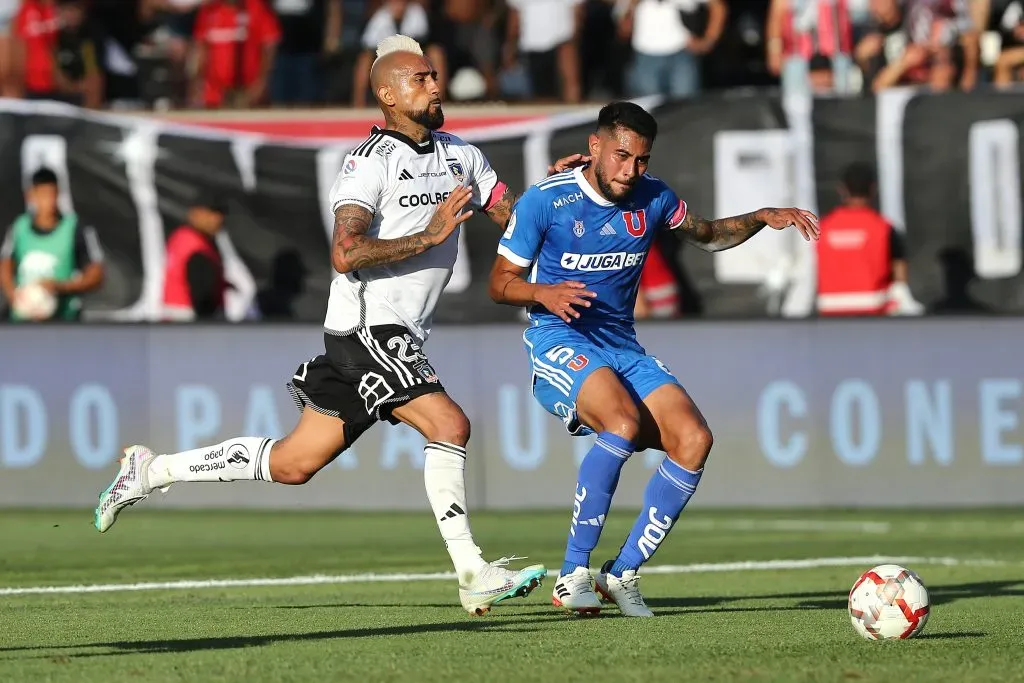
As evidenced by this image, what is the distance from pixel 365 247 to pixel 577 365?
1.21 meters

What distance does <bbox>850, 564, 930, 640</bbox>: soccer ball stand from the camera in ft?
23.7

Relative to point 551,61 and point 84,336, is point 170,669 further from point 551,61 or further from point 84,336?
point 551,61

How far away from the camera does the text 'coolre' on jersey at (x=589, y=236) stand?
859 centimetres

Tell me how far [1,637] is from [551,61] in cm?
1184

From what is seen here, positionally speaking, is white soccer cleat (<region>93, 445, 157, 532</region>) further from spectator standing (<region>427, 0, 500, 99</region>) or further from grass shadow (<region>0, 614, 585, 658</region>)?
spectator standing (<region>427, 0, 500, 99</region>)

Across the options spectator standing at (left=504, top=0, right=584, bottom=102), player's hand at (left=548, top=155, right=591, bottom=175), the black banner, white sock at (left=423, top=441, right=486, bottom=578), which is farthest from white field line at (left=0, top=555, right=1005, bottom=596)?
spectator standing at (left=504, top=0, right=584, bottom=102)

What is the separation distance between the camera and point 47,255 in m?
16.5

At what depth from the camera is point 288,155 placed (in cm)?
1719

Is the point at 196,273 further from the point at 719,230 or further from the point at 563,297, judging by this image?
the point at 563,297

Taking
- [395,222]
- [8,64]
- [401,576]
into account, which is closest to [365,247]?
[395,222]

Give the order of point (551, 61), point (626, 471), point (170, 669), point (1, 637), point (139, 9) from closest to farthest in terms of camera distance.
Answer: point (170, 669)
point (1, 637)
point (626, 471)
point (551, 61)
point (139, 9)

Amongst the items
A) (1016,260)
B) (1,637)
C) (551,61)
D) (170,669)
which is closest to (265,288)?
(551,61)

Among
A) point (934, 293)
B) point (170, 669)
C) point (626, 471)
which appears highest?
point (170, 669)

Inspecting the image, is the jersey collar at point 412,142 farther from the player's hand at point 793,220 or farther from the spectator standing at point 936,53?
the spectator standing at point 936,53
